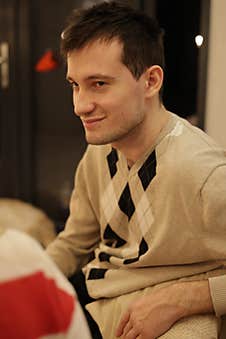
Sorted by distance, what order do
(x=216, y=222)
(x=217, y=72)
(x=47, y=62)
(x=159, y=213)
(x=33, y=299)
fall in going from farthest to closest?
1. (x=47, y=62)
2. (x=217, y=72)
3. (x=159, y=213)
4. (x=216, y=222)
5. (x=33, y=299)

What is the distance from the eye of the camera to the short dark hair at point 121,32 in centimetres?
116

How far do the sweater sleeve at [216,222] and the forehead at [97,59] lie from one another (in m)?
0.34

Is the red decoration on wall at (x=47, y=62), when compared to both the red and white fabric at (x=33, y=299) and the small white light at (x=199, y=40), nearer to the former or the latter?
the small white light at (x=199, y=40)

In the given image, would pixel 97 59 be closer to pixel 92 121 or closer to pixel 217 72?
pixel 92 121

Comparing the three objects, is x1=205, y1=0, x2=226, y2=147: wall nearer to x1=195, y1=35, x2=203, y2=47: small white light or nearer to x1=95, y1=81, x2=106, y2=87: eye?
x1=195, y1=35, x2=203, y2=47: small white light

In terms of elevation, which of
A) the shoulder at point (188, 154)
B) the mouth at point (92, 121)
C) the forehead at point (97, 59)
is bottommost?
the shoulder at point (188, 154)

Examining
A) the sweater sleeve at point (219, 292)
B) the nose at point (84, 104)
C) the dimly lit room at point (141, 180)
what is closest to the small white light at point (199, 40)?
the dimly lit room at point (141, 180)

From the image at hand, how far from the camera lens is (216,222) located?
1.06m

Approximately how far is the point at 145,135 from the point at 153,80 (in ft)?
0.45

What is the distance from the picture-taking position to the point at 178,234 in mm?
1120

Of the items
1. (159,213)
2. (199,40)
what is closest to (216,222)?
(159,213)

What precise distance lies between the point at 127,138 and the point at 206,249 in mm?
323

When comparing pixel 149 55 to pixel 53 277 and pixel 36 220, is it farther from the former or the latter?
pixel 36 220

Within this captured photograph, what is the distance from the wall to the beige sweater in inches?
14.9
